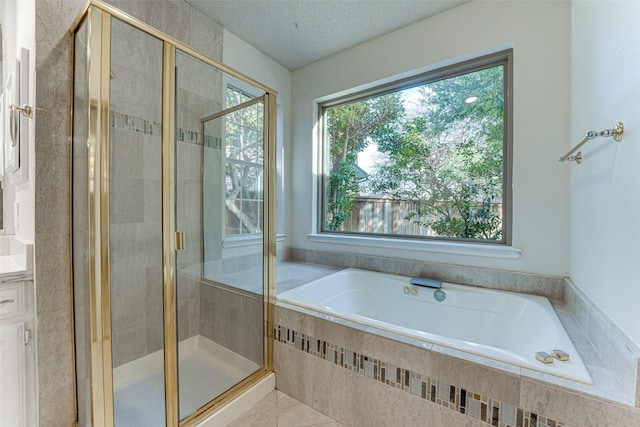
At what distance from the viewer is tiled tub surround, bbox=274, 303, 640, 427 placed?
91 centimetres

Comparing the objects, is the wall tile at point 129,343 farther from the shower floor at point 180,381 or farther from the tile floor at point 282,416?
the tile floor at point 282,416

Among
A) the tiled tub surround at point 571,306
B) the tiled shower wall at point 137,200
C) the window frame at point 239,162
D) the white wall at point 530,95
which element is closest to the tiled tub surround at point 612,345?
the tiled tub surround at point 571,306

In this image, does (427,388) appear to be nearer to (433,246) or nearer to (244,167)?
(433,246)

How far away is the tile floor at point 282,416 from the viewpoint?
1391 millimetres

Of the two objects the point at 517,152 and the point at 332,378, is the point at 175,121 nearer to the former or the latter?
the point at 332,378

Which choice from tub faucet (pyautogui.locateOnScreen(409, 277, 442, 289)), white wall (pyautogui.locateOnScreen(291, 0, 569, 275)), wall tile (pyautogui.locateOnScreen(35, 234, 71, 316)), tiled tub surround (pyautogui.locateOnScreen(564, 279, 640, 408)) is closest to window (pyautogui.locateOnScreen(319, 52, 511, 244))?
white wall (pyautogui.locateOnScreen(291, 0, 569, 275))

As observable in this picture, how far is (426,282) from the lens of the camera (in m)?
1.97

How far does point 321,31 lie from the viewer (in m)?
2.27

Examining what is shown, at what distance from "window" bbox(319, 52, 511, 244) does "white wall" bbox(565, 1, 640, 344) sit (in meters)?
0.45

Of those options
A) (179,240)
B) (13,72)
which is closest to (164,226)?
(179,240)

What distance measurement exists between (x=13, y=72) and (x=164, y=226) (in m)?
1.12

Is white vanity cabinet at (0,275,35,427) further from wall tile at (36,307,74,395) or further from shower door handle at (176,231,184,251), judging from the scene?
shower door handle at (176,231,184,251)

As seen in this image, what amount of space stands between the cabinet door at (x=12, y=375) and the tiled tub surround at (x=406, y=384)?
1117 millimetres

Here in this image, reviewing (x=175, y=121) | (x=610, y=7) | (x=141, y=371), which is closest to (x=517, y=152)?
(x=610, y=7)
